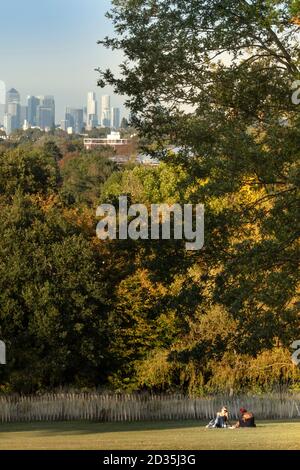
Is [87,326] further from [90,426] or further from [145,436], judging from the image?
[145,436]

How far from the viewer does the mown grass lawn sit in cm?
2242

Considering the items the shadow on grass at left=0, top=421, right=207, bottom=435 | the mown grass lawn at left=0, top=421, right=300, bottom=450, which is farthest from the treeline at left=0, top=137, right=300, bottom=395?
the mown grass lawn at left=0, top=421, right=300, bottom=450

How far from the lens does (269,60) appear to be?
2027cm

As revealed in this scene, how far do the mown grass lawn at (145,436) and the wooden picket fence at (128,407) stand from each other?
1.24 metres

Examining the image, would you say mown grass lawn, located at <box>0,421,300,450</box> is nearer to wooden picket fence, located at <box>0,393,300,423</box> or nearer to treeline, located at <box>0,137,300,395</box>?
wooden picket fence, located at <box>0,393,300,423</box>

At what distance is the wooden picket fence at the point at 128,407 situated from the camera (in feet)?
114

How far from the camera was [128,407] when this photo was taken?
35219 mm

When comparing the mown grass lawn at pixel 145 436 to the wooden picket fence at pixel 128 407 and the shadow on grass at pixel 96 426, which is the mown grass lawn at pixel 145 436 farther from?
the wooden picket fence at pixel 128 407

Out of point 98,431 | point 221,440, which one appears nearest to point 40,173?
point 98,431

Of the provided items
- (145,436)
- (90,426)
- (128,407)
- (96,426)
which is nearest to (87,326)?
(128,407)

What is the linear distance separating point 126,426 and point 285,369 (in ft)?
21.3

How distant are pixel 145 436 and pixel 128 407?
8911mm

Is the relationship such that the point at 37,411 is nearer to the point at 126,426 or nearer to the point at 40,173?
the point at 126,426

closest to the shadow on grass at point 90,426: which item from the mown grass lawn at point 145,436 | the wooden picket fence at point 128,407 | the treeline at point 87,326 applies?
the mown grass lawn at point 145,436
